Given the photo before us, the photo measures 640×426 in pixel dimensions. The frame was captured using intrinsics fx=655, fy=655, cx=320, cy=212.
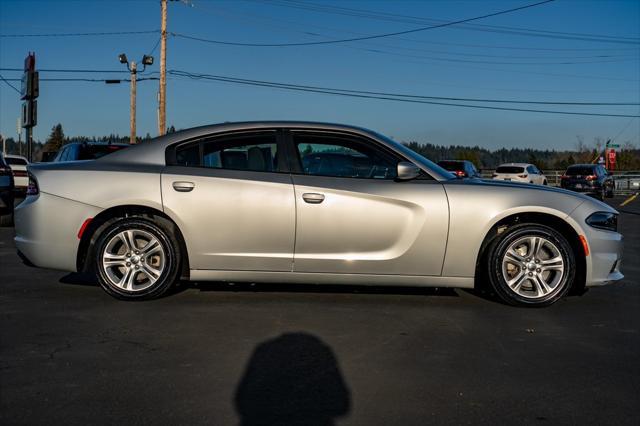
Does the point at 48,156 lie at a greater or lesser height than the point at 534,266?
greater

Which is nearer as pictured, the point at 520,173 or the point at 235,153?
the point at 235,153

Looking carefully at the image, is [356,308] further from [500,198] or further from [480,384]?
[480,384]

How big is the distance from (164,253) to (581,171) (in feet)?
91.4

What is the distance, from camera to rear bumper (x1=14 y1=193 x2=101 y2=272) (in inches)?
216

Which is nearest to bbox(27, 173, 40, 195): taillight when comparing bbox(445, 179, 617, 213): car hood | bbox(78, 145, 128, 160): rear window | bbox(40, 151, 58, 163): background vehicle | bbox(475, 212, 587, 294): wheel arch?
bbox(445, 179, 617, 213): car hood

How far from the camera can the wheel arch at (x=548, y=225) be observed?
5.47 metres

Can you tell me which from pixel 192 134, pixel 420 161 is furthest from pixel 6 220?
pixel 420 161

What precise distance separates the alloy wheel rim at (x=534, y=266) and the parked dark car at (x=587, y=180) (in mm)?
25385

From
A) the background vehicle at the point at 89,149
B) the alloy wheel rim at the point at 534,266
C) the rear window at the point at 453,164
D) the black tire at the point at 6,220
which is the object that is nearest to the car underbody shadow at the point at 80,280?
the alloy wheel rim at the point at 534,266

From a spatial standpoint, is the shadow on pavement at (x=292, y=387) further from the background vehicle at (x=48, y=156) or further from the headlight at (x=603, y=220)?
the background vehicle at (x=48, y=156)

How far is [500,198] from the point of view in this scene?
17.7ft

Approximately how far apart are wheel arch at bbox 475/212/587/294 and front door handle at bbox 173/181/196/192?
96.3 inches

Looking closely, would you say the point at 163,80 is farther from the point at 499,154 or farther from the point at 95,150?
the point at 499,154

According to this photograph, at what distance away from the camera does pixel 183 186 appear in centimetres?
542
